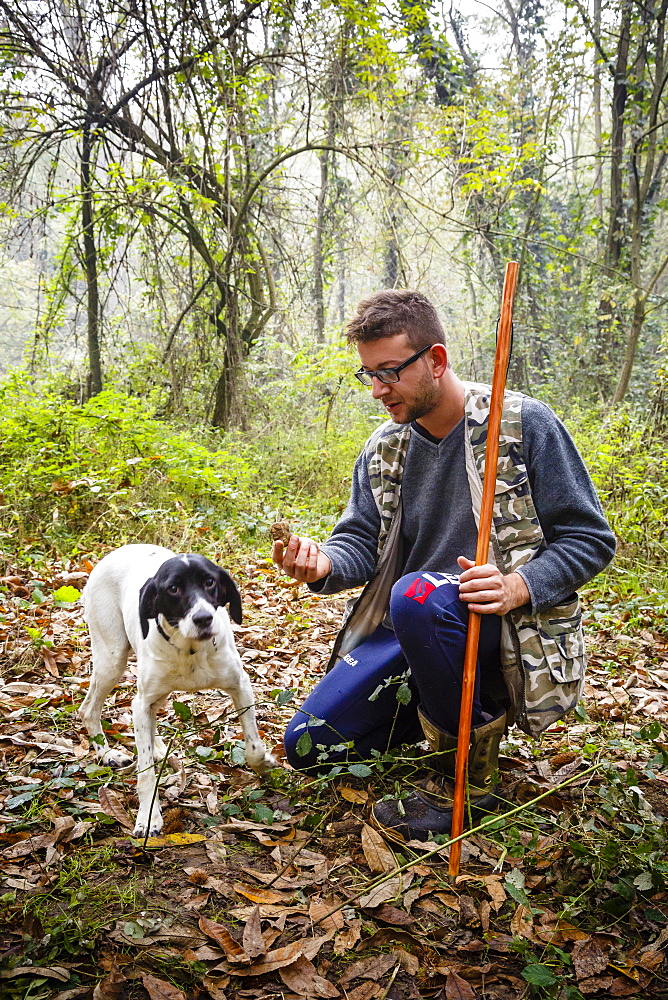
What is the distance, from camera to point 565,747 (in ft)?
9.42

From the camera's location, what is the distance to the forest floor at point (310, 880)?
1747 millimetres

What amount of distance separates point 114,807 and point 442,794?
1138mm

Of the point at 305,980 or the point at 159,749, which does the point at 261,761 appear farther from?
the point at 305,980

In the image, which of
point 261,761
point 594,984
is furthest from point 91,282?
point 594,984

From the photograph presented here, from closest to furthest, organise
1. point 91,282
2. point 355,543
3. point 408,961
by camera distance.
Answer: point 408,961
point 355,543
point 91,282

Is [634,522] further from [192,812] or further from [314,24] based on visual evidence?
[314,24]

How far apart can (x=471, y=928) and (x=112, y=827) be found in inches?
48.0

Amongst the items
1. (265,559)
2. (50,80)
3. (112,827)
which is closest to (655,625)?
(265,559)

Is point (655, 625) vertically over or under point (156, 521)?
under

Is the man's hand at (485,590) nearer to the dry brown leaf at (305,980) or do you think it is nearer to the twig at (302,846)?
the twig at (302,846)

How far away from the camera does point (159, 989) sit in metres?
1.69

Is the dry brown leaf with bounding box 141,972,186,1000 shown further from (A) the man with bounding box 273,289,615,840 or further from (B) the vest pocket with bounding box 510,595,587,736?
(B) the vest pocket with bounding box 510,595,587,736

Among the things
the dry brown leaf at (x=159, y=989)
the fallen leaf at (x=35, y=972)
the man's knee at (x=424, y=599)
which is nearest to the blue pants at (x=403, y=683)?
the man's knee at (x=424, y=599)

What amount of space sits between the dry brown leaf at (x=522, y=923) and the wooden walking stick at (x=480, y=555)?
0.69ft
